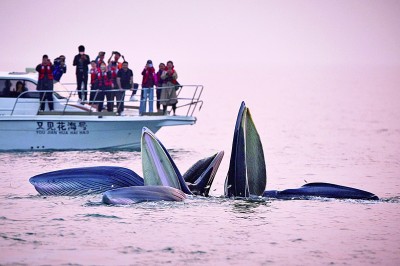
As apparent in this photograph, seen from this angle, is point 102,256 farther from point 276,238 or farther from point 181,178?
point 181,178

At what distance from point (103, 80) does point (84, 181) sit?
13.4 m

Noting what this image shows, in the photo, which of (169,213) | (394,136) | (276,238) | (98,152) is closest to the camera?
(276,238)

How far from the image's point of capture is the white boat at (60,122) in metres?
37.2

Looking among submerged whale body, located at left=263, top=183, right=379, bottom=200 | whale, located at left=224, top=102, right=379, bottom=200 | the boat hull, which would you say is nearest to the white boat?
the boat hull

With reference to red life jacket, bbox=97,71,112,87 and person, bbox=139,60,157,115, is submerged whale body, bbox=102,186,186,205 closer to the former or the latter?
red life jacket, bbox=97,71,112,87

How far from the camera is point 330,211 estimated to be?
24484 millimetres

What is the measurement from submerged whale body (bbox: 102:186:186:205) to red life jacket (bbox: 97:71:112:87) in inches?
559

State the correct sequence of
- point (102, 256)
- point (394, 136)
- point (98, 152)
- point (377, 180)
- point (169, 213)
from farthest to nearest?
point (394, 136)
point (98, 152)
point (377, 180)
point (169, 213)
point (102, 256)

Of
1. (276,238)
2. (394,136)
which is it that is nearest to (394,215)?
(276,238)

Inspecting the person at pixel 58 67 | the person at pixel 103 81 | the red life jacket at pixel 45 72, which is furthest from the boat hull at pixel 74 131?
the person at pixel 58 67

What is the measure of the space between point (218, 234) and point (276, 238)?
1058 millimetres

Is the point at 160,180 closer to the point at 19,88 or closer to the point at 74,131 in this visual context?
the point at 74,131

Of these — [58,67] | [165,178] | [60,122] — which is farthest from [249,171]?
[58,67]

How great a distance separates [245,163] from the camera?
24.5 meters
